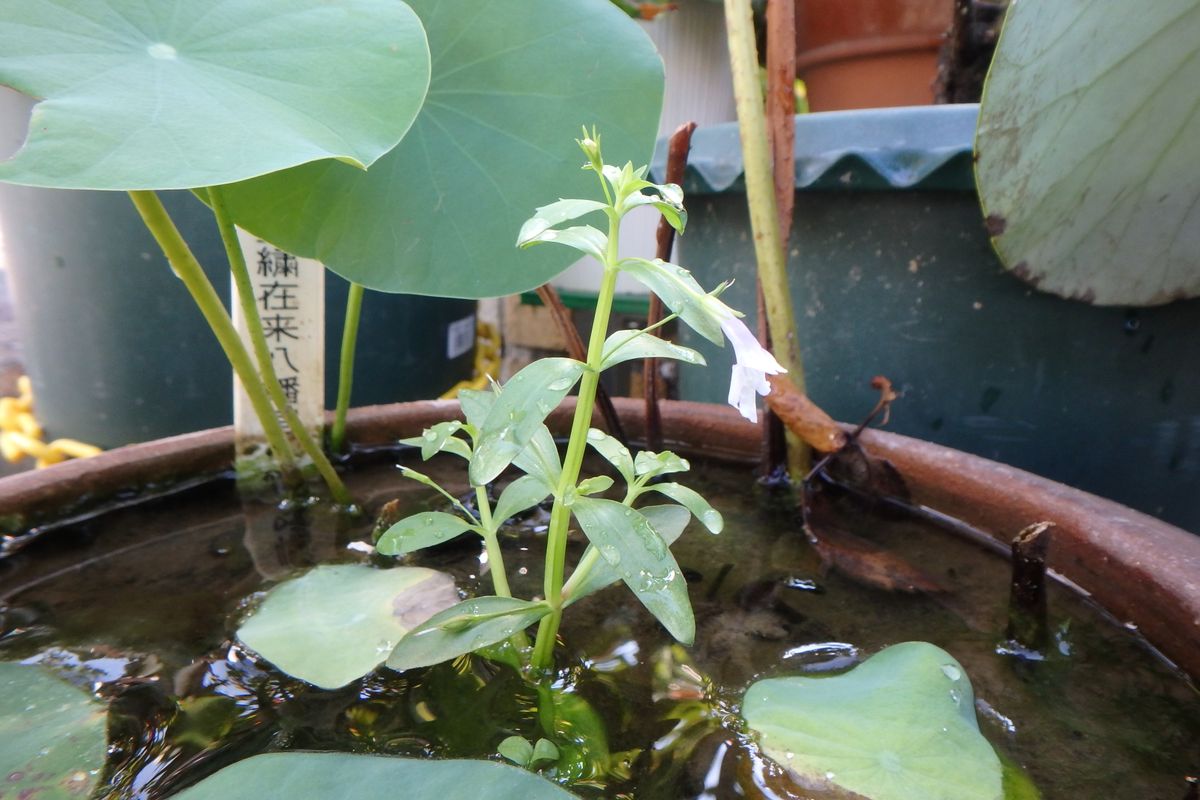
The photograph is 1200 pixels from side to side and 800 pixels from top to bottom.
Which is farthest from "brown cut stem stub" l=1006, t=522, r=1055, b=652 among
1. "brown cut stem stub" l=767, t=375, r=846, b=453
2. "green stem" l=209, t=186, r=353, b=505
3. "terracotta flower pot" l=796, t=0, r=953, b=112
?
"terracotta flower pot" l=796, t=0, r=953, b=112

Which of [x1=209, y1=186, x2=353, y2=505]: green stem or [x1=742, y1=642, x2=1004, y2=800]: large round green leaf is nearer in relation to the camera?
[x1=742, y1=642, x2=1004, y2=800]: large round green leaf

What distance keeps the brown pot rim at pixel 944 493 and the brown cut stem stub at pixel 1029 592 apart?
0.21 feet

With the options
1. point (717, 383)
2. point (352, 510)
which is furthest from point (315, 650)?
point (717, 383)

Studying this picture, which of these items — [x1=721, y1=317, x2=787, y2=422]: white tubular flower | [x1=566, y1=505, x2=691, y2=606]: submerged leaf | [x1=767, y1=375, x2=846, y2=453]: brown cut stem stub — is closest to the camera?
[x1=721, y1=317, x2=787, y2=422]: white tubular flower

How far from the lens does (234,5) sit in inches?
18.7

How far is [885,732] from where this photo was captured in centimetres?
38

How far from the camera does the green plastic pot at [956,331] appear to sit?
2.46ft

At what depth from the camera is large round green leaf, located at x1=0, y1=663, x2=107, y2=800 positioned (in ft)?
1.12

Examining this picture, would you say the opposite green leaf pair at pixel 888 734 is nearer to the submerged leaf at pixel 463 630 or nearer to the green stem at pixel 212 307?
the submerged leaf at pixel 463 630

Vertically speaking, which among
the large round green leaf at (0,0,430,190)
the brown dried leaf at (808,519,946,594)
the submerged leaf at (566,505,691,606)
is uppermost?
the large round green leaf at (0,0,430,190)

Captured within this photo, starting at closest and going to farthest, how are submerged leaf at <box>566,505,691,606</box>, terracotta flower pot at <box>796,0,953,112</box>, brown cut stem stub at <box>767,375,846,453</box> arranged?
submerged leaf at <box>566,505,691,606</box> < brown cut stem stub at <box>767,375,846,453</box> < terracotta flower pot at <box>796,0,953,112</box>

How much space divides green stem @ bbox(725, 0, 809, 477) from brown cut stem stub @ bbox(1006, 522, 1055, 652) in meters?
0.25

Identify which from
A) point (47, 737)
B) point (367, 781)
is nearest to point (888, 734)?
point (367, 781)

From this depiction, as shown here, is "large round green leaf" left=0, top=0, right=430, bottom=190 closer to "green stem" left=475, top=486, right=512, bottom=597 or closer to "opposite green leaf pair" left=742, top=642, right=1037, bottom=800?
"green stem" left=475, top=486, right=512, bottom=597
